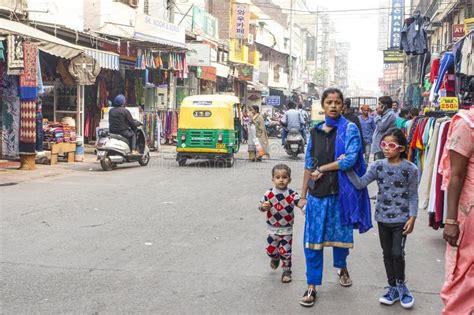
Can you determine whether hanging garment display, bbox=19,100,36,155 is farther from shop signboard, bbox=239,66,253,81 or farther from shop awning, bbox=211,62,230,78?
shop signboard, bbox=239,66,253,81

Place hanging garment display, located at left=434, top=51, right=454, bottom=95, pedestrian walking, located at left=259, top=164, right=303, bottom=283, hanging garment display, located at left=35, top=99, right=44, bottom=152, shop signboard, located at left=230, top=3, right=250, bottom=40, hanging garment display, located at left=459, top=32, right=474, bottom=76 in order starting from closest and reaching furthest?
pedestrian walking, located at left=259, top=164, right=303, bottom=283 < hanging garment display, located at left=459, top=32, right=474, bottom=76 < hanging garment display, located at left=434, top=51, right=454, bottom=95 < hanging garment display, located at left=35, top=99, right=44, bottom=152 < shop signboard, located at left=230, top=3, right=250, bottom=40

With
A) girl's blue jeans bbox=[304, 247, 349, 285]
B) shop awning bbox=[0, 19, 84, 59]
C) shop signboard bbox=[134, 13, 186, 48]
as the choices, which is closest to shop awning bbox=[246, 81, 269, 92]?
shop signboard bbox=[134, 13, 186, 48]

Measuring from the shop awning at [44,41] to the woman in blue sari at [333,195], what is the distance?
9.15 meters

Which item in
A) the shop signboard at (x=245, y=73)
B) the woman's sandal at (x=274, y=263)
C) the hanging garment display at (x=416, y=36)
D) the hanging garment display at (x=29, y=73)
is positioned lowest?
the woman's sandal at (x=274, y=263)

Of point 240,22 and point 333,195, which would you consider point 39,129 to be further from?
point 240,22

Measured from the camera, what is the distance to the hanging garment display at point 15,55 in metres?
12.0

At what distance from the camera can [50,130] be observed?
1463 cm

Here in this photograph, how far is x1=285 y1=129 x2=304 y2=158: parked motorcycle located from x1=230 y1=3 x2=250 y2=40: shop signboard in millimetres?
18776

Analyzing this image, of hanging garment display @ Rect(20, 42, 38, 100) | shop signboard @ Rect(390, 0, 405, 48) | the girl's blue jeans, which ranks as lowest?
the girl's blue jeans

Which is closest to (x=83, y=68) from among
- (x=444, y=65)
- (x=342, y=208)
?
(x=444, y=65)

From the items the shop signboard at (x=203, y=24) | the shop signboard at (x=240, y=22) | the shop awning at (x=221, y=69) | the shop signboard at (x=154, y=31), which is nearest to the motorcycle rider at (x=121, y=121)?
the shop signboard at (x=154, y=31)

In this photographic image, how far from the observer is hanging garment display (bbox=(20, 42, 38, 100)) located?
12367 millimetres

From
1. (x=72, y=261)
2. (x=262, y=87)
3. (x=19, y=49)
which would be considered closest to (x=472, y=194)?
(x=72, y=261)

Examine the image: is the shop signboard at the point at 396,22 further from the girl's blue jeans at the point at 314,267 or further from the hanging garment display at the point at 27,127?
the girl's blue jeans at the point at 314,267
